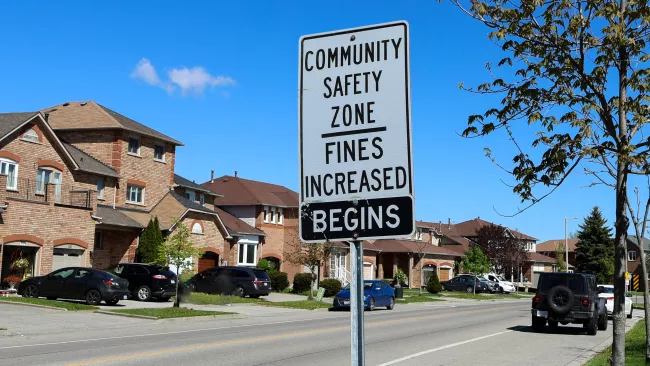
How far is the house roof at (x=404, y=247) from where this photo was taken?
68.4 m

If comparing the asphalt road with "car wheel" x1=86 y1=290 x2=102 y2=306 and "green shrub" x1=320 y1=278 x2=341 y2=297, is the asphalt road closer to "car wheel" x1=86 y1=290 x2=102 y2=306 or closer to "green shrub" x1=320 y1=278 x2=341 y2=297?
"car wheel" x1=86 y1=290 x2=102 y2=306

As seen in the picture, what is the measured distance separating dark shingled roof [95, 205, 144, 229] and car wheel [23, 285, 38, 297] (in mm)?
7618

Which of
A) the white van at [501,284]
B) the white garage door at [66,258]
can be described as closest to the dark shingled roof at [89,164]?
the white garage door at [66,258]

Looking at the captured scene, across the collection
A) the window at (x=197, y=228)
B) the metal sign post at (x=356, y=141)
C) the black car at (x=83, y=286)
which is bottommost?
the black car at (x=83, y=286)

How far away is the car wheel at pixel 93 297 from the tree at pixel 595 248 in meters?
69.5

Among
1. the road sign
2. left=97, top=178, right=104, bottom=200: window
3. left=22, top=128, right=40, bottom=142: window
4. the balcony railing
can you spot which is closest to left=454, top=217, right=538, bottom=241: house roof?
left=97, top=178, right=104, bottom=200: window

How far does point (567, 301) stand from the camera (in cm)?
2223

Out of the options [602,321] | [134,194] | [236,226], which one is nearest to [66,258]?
[134,194]

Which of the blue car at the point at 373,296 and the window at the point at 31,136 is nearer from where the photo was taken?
the window at the point at 31,136

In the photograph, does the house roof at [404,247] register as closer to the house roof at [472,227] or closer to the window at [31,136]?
the house roof at [472,227]

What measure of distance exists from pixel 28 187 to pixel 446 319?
2100 centimetres

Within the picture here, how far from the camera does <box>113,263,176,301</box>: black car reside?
31.9 m

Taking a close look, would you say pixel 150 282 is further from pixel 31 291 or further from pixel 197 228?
pixel 197 228

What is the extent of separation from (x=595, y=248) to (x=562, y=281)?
66862 mm
